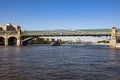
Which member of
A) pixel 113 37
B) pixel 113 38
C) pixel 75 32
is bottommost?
pixel 113 38

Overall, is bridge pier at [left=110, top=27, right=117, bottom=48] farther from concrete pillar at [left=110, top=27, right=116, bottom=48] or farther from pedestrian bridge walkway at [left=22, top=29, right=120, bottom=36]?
pedestrian bridge walkway at [left=22, top=29, right=120, bottom=36]

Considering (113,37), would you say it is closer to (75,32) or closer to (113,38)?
(113,38)

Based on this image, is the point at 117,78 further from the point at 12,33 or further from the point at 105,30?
the point at 12,33

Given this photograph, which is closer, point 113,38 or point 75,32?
point 113,38

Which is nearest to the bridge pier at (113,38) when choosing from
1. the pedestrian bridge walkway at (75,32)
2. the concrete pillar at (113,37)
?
the concrete pillar at (113,37)

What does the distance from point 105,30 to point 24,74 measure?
428ft

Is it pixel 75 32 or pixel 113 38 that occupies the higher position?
pixel 75 32

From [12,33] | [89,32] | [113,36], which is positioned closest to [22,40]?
[12,33]

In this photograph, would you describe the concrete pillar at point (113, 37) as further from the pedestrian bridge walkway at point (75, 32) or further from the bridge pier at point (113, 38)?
the pedestrian bridge walkway at point (75, 32)

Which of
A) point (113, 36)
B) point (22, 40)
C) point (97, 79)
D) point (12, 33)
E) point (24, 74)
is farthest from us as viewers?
point (12, 33)

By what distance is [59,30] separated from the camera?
155 metres

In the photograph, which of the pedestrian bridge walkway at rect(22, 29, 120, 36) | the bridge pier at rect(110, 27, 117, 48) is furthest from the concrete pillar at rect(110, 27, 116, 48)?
the pedestrian bridge walkway at rect(22, 29, 120, 36)

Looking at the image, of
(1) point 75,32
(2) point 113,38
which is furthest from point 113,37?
(1) point 75,32

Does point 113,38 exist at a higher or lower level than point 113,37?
lower
